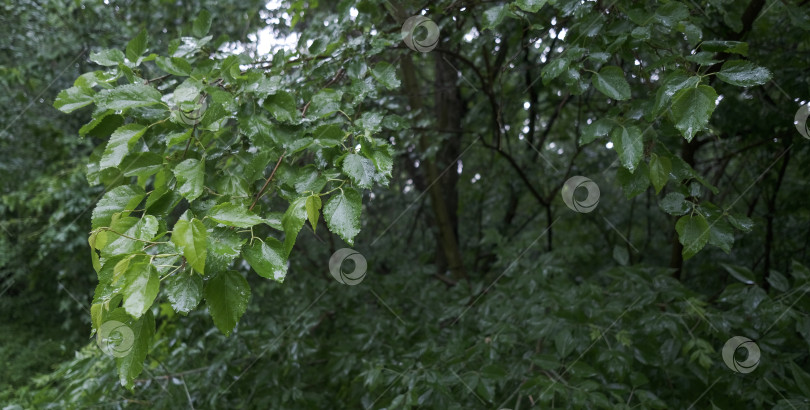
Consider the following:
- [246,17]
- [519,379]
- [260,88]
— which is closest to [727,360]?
[519,379]

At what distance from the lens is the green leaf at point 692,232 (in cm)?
112

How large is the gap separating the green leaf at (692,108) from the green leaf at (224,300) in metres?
0.72

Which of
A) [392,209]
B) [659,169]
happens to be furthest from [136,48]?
[392,209]

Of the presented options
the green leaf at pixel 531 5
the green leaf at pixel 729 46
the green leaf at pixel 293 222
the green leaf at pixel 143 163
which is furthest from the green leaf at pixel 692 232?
the green leaf at pixel 143 163

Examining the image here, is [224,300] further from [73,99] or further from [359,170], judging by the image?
[73,99]

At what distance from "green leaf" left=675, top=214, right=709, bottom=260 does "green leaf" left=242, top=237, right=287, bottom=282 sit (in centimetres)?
71

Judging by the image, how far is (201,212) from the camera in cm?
101

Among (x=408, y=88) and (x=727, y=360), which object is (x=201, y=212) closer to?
(x=727, y=360)

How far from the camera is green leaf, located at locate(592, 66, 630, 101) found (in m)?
1.14

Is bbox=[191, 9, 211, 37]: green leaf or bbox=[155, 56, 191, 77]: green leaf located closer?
bbox=[155, 56, 191, 77]: green leaf

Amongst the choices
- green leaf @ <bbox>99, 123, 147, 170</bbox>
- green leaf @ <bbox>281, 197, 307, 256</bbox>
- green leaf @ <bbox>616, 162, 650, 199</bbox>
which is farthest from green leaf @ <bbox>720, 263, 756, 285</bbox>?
green leaf @ <bbox>99, 123, 147, 170</bbox>

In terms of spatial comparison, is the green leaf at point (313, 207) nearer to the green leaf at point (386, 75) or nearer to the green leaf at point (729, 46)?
the green leaf at point (386, 75)

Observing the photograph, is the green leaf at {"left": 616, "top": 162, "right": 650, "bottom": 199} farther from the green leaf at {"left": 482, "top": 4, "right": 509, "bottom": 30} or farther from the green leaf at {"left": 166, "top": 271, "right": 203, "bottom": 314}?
the green leaf at {"left": 166, "top": 271, "right": 203, "bottom": 314}

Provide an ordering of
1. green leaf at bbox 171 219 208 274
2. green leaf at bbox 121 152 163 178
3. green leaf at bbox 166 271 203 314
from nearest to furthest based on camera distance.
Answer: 1. green leaf at bbox 171 219 208 274
2. green leaf at bbox 166 271 203 314
3. green leaf at bbox 121 152 163 178
